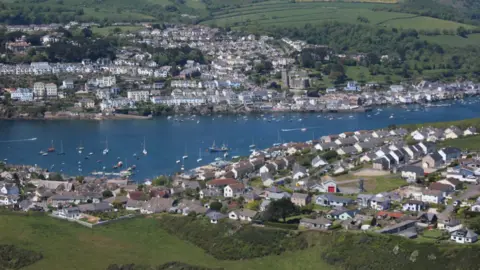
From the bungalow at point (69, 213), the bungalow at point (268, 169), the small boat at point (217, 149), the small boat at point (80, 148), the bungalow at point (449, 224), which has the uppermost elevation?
the bungalow at point (449, 224)

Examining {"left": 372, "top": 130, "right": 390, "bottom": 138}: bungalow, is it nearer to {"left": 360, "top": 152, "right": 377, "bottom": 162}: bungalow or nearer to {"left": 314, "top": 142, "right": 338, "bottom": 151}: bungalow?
{"left": 314, "top": 142, "right": 338, "bottom": 151}: bungalow

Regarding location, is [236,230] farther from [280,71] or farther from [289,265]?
[280,71]

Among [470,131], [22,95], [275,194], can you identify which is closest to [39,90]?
[22,95]

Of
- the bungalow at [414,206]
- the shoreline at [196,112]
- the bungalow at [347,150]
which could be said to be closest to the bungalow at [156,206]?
the bungalow at [414,206]

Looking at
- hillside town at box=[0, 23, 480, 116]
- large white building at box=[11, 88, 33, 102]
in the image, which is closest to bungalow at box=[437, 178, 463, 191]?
hillside town at box=[0, 23, 480, 116]

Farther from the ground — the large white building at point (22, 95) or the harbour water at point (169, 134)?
the large white building at point (22, 95)

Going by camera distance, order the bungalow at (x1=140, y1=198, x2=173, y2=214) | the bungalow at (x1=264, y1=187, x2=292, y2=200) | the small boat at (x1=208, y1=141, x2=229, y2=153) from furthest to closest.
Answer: the small boat at (x1=208, y1=141, x2=229, y2=153)
the bungalow at (x1=264, y1=187, x2=292, y2=200)
the bungalow at (x1=140, y1=198, x2=173, y2=214)

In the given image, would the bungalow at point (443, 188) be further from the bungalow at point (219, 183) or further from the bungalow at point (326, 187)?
the bungalow at point (219, 183)
